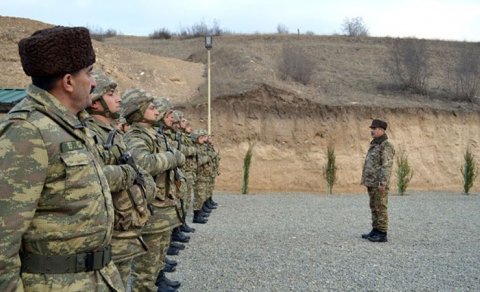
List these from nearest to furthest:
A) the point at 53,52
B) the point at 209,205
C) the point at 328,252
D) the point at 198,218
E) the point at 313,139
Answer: the point at 53,52 < the point at 328,252 < the point at 198,218 < the point at 209,205 < the point at 313,139

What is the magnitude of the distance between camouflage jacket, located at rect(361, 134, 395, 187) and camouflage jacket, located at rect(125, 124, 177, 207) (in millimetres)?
4869

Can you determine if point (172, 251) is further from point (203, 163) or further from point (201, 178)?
point (203, 163)

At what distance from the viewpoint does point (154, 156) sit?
17.3 ft

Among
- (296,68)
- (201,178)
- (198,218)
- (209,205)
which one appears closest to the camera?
(198,218)

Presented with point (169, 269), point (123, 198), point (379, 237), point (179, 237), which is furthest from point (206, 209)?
point (123, 198)

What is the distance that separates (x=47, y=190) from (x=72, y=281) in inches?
15.5

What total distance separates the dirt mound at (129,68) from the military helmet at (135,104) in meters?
17.7

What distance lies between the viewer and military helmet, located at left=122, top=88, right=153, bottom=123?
5.80m

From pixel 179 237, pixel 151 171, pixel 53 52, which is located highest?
pixel 53 52

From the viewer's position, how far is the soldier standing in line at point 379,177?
391 inches

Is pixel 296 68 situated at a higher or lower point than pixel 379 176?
higher

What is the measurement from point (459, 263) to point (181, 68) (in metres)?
21.7

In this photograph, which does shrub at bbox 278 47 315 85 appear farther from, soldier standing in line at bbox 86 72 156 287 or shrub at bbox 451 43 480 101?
soldier standing in line at bbox 86 72 156 287

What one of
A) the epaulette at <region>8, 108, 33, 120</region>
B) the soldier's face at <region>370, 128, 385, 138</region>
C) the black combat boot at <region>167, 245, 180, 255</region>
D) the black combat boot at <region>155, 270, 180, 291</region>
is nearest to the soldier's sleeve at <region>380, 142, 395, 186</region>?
the soldier's face at <region>370, 128, 385, 138</region>
